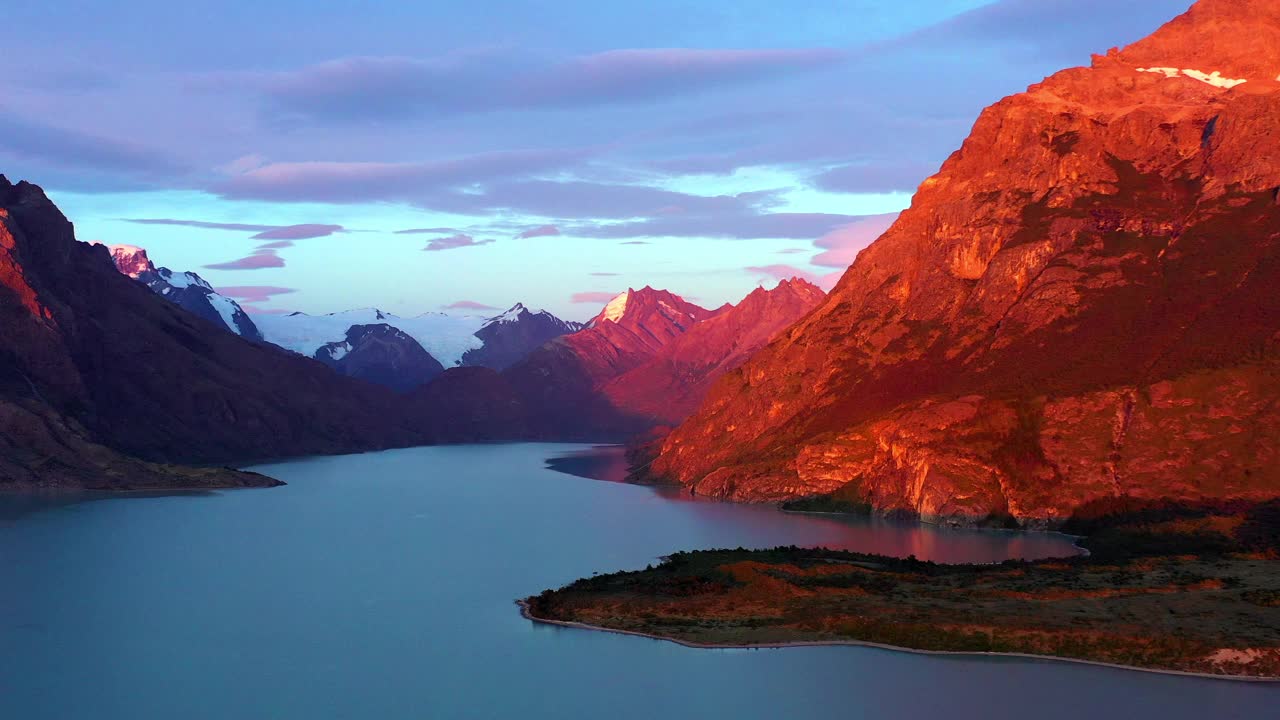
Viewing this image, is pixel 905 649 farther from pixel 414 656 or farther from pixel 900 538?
pixel 900 538

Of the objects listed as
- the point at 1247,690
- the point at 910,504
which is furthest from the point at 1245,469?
the point at 1247,690

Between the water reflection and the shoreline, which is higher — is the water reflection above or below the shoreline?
above

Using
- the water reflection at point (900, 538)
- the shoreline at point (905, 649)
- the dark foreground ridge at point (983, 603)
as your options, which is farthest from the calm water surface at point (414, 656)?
the dark foreground ridge at point (983, 603)

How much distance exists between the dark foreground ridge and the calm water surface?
3446 millimetres

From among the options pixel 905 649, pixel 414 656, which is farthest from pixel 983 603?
pixel 414 656

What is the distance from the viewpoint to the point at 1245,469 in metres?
160

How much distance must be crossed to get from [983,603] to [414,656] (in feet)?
→ 157

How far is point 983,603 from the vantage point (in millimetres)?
106500

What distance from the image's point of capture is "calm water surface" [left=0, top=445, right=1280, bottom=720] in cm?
8006

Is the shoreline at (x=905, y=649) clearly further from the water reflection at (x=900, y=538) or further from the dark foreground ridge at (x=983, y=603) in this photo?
the water reflection at (x=900, y=538)

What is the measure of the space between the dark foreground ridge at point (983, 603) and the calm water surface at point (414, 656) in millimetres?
3446

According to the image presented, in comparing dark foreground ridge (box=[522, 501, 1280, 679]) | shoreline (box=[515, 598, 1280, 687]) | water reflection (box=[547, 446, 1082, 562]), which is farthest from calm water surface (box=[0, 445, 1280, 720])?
dark foreground ridge (box=[522, 501, 1280, 679])

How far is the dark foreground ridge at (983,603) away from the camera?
298 ft

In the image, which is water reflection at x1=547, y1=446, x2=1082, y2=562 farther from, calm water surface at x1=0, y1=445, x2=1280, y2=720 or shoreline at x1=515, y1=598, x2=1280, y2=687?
shoreline at x1=515, y1=598, x2=1280, y2=687
